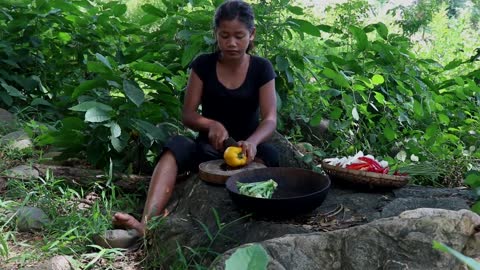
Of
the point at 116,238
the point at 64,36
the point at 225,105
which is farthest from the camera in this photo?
the point at 64,36

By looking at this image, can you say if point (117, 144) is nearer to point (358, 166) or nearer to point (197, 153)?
point (197, 153)

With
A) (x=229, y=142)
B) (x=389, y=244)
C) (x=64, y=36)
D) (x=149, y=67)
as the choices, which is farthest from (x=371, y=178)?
(x=64, y=36)

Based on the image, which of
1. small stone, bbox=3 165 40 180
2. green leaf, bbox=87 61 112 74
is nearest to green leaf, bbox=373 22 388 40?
green leaf, bbox=87 61 112 74

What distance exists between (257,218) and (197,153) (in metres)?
0.76

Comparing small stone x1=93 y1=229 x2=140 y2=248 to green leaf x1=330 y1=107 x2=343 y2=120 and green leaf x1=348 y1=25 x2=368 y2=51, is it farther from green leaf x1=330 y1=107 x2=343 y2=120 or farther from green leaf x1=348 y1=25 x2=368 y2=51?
green leaf x1=348 y1=25 x2=368 y2=51

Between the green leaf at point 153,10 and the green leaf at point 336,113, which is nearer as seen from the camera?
the green leaf at point 336,113

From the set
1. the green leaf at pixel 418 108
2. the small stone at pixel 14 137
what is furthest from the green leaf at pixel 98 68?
the green leaf at pixel 418 108

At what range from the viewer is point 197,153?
3094mm

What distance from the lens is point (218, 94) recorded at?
3.12m

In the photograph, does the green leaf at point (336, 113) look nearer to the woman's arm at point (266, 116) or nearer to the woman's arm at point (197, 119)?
the woman's arm at point (266, 116)

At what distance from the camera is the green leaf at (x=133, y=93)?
317 centimetres

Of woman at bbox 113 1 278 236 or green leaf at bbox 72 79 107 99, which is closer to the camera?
woman at bbox 113 1 278 236

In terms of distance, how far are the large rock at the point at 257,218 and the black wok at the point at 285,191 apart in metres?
0.07

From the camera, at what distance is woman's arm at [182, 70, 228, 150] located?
9.57ft
